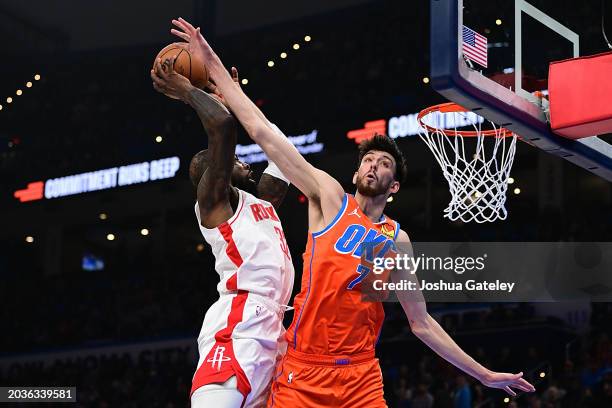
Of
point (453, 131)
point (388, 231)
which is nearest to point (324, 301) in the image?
point (388, 231)

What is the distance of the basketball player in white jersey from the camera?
12.5 ft

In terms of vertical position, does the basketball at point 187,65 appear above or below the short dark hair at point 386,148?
above

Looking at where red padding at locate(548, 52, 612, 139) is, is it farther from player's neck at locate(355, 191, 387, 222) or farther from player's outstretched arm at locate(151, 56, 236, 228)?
player's outstretched arm at locate(151, 56, 236, 228)

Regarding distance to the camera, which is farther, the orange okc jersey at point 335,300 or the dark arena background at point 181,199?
the dark arena background at point 181,199

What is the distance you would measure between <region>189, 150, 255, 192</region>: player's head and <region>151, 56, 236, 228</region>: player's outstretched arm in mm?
273

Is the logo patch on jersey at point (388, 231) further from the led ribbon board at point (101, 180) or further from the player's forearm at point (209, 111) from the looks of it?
the led ribbon board at point (101, 180)

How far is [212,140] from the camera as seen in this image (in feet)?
13.2

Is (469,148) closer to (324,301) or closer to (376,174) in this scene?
(376,174)

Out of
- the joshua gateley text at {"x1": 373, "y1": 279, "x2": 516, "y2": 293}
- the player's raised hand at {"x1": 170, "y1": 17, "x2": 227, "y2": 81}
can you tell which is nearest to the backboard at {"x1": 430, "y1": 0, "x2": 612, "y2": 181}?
the player's raised hand at {"x1": 170, "y1": 17, "x2": 227, "y2": 81}

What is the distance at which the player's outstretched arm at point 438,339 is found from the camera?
13.7 feet

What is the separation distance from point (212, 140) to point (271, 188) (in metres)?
0.77

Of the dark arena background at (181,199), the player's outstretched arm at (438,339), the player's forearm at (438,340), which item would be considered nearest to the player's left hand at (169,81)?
the player's outstretched arm at (438,339)

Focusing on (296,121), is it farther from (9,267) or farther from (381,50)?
(9,267)

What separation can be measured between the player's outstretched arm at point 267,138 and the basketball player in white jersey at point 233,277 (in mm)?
136
